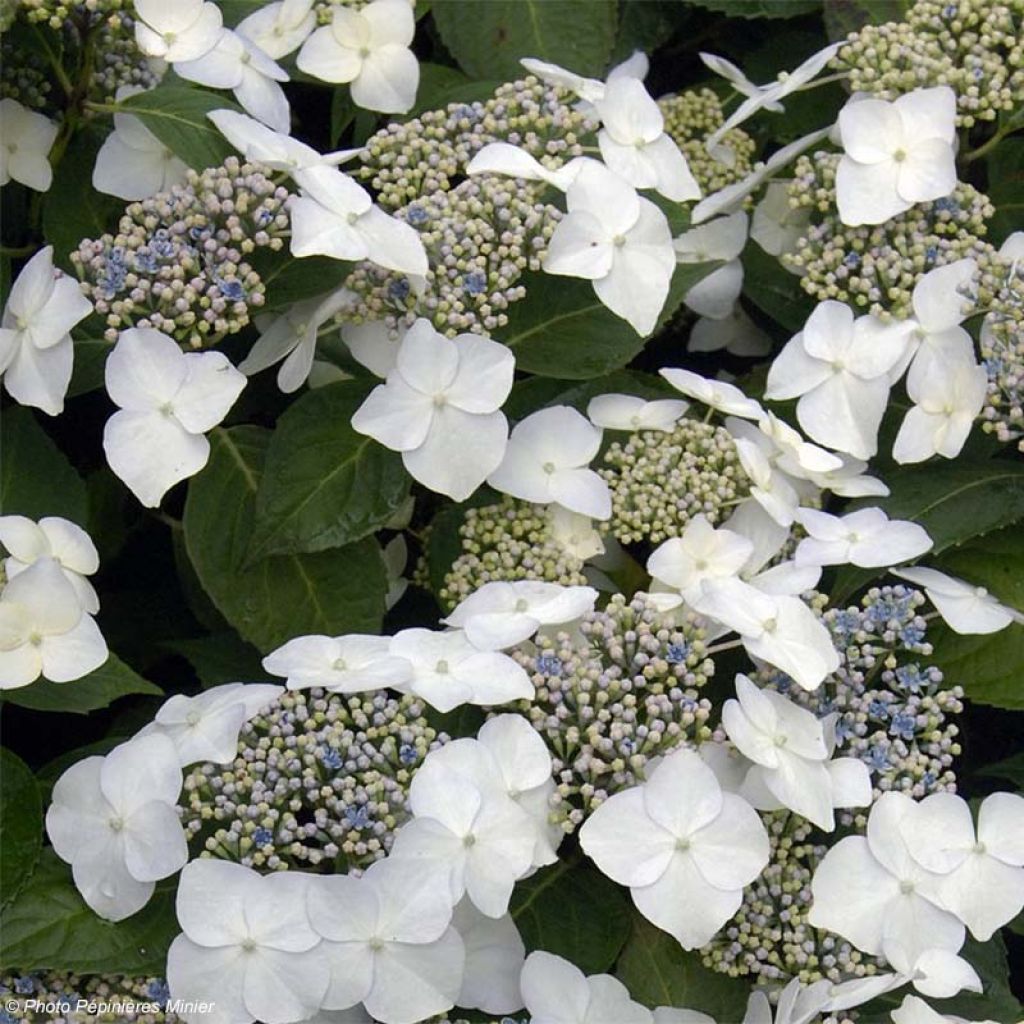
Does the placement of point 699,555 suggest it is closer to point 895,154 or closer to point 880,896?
point 880,896

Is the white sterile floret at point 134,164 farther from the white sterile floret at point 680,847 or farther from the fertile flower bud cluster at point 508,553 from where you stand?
the white sterile floret at point 680,847

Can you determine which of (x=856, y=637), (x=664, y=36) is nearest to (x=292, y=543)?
(x=856, y=637)

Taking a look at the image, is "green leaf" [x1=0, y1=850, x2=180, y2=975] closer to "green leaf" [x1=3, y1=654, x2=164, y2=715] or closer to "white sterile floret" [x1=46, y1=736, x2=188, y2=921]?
"white sterile floret" [x1=46, y1=736, x2=188, y2=921]

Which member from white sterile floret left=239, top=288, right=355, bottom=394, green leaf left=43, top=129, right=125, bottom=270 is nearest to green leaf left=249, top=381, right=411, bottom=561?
white sterile floret left=239, top=288, right=355, bottom=394

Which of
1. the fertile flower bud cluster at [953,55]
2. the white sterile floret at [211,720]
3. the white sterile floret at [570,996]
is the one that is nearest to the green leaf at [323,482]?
the white sterile floret at [211,720]

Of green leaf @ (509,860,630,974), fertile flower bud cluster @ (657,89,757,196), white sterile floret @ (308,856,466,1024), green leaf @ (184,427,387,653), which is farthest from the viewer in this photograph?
fertile flower bud cluster @ (657,89,757,196)

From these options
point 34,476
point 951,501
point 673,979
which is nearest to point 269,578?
point 34,476
